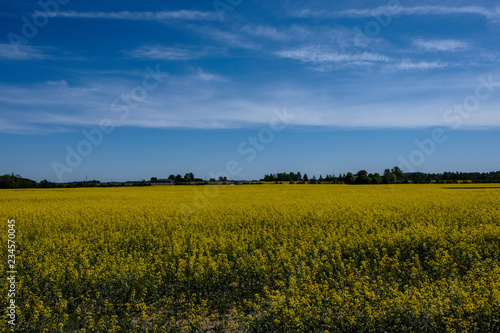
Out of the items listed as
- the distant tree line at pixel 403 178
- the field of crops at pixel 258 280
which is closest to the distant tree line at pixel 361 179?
the distant tree line at pixel 403 178

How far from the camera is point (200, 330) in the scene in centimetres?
609

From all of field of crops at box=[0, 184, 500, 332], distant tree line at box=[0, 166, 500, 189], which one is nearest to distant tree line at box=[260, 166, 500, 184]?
distant tree line at box=[0, 166, 500, 189]

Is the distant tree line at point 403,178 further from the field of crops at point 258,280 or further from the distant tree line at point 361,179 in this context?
the field of crops at point 258,280

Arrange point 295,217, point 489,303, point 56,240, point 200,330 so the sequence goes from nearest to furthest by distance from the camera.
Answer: point 200,330, point 489,303, point 56,240, point 295,217

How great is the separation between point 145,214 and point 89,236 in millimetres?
5133

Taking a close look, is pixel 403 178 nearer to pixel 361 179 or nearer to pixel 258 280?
pixel 361 179

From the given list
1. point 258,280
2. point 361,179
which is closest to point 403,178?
point 361,179

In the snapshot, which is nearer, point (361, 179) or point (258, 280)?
point (258, 280)

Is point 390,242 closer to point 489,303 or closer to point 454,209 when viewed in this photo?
point 489,303

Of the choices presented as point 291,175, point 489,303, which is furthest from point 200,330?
point 291,175

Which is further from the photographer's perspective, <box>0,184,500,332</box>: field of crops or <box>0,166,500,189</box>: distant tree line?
<box>0,166,500,189</box>: distant tree line

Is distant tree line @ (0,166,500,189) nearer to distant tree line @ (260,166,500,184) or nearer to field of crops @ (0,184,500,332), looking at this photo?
distant tree line @ (260,166,500,184)

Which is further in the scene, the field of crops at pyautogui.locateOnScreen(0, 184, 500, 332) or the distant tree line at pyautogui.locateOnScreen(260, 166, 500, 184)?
the distant tree line at pyautogui.locateOnScreen(260, 166, 500, 184)

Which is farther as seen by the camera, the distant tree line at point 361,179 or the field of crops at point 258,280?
the distant tree line at point 361,179
